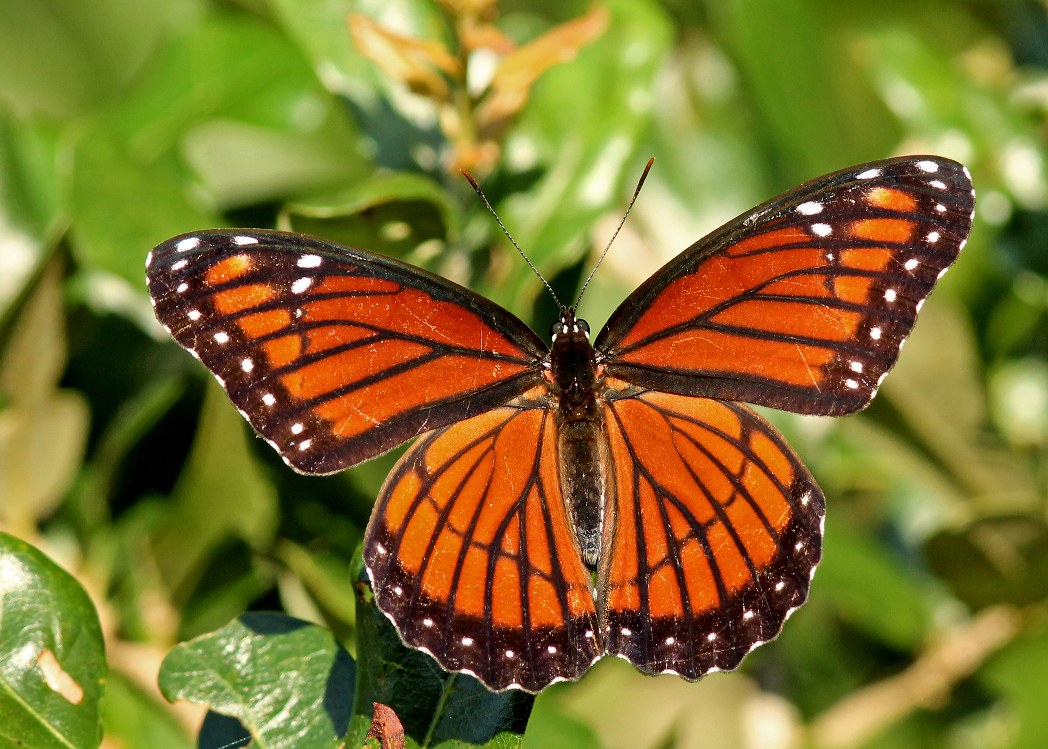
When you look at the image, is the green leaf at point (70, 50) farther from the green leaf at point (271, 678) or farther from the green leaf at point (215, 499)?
the green leaf at point (271, 678)

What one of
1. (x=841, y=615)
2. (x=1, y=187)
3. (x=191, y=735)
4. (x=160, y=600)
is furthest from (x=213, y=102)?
(x=841, y=615)

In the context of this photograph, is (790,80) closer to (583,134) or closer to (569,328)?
(583,134)

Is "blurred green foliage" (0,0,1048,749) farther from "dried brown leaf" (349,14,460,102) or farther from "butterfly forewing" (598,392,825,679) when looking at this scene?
"butterfly forewing" (598,392,825,679)

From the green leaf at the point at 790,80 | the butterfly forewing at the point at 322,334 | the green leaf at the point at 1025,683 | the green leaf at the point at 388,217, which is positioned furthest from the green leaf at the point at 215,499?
the green leaf at the point at 1025,683

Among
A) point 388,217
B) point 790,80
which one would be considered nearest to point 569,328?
point 388,217

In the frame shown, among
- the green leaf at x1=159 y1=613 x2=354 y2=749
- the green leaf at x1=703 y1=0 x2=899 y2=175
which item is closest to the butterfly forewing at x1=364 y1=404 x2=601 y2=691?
the green leaf at x1=159 y1=613 x2=354 y2=749

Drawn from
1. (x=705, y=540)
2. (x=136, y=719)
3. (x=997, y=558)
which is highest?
(x=136, y=719)
